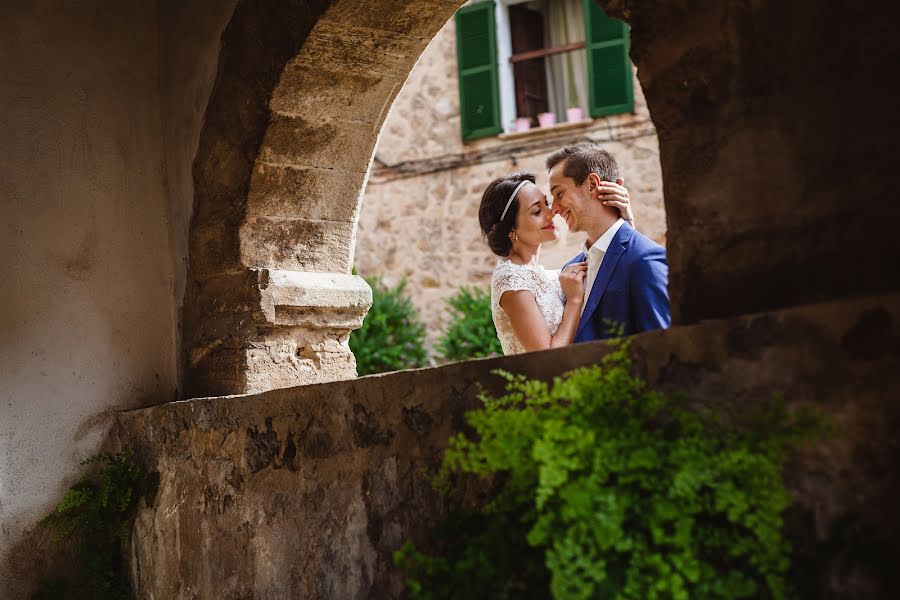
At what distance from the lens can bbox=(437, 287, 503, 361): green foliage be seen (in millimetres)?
8633

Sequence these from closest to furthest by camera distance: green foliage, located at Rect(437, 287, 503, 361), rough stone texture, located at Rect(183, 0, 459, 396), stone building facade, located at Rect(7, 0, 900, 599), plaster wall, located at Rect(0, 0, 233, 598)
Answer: stone building facade, located at Rect(7, 0, 900, 599)
rough stone texture, located at Rect(183, 0, 459, 396)
plaster wall, located at Rect(0, 0, 233, 598)
green foliage, located at Rect(437, 287, 503, 361)

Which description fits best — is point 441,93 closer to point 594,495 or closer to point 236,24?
point 236,24

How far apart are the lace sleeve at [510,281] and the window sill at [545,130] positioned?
5.74m

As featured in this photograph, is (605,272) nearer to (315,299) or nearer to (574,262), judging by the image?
(574,262)

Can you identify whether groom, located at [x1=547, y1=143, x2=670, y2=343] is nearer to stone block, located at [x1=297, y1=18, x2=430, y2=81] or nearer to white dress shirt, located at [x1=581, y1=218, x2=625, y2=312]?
white dress shirt, located at [x1=581, y1=218, x2=625, y2=312]

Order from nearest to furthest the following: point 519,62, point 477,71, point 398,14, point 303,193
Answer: point 398,14, point 303,193, point 477,71, point 519,62

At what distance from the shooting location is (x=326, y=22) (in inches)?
126

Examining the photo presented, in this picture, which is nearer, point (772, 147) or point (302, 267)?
point (772, 147)

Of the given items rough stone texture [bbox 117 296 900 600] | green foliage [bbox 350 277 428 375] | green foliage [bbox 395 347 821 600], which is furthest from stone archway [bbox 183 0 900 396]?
green foliage [bbox 350 277 428 375]

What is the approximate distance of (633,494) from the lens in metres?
1.80

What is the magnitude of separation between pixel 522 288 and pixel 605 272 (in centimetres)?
37

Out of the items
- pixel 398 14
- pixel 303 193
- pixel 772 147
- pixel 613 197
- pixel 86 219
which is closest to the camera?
pixel 772 147

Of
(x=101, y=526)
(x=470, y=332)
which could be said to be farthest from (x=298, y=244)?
(x=470, y=332)

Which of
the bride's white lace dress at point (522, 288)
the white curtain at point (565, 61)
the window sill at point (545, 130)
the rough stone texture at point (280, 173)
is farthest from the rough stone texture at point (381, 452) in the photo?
the white curtain at point (565, 61)
